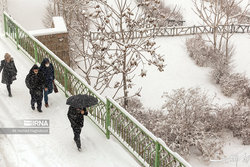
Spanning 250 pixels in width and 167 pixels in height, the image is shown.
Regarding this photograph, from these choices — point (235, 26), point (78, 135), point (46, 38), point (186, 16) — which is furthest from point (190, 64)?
point (78, 135)

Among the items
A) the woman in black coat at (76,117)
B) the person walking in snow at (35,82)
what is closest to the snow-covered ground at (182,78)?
the person walking in snow at (35,82)

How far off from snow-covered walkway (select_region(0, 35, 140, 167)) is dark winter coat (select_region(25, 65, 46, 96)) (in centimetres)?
67

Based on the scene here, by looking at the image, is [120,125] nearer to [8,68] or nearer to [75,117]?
[75,117]

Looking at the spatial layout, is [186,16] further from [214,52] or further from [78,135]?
[78,135]

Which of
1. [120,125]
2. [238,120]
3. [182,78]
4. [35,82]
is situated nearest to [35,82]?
[35,82]

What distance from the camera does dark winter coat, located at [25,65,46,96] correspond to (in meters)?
7.86

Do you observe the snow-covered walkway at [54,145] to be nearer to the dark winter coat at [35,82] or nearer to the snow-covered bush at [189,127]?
the dark winter coat at [35,82]

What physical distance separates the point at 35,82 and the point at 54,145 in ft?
4.81

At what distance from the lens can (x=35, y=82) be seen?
789 centimetres

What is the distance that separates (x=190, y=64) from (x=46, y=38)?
13632 millimetres

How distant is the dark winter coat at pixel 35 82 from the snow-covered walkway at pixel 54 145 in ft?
2.19

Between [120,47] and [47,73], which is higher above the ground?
[47,73]

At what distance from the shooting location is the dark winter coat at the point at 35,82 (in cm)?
786

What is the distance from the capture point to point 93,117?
8.09 metres
